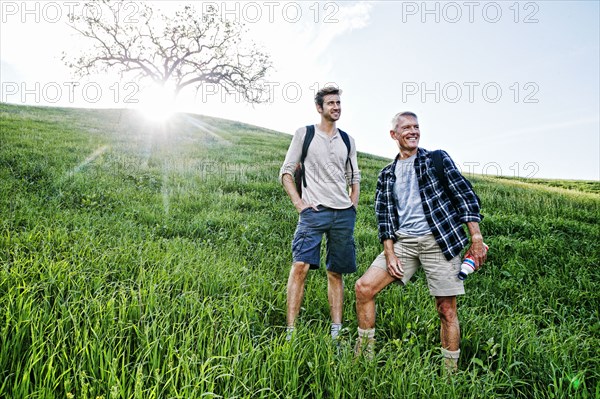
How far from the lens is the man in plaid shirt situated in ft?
10.6

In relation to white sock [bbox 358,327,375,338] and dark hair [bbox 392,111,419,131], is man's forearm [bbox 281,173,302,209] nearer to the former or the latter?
dark hair [bbox 392,111,419,131]

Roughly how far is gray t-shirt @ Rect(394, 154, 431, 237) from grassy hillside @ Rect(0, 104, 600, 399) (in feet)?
3.40

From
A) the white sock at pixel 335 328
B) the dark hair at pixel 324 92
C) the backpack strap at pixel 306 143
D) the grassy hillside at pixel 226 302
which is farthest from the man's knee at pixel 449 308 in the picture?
the dark hair at pixel 324 92

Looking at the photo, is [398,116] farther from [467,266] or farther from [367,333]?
[367,333]

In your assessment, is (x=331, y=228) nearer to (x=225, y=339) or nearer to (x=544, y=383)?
(x=225, y=339)

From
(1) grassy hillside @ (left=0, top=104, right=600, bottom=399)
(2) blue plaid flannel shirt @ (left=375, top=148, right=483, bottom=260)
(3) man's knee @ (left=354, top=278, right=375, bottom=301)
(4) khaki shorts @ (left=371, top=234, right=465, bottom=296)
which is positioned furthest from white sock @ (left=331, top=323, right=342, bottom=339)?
(2) blue plaid flannel shirt @ (left=375, top=148, right=483, bottom=260)

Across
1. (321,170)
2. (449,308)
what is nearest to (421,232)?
(449,308)

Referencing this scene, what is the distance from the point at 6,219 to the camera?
5.24 meters

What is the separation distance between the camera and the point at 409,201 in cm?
356

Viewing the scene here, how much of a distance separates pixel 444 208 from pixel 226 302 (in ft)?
8.24

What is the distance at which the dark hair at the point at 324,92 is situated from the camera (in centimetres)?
405

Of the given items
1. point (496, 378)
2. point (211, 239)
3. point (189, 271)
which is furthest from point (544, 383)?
point (211, 239)

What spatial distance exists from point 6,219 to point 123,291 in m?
3.22

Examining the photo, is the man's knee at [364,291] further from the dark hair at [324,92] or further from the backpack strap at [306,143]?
the dark hair at [324,92]
